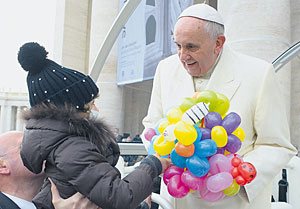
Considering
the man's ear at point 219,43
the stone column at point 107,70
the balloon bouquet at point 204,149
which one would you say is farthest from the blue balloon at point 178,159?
the stone column at point 107,70

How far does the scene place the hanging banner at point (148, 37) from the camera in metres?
13.6

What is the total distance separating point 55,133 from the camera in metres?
1.58

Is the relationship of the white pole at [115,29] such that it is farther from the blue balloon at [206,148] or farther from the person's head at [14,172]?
the blue balloon at [206,148]

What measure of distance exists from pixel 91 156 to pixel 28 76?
2.01 feet

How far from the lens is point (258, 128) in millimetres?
1938

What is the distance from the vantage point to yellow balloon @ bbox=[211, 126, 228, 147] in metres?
1.69

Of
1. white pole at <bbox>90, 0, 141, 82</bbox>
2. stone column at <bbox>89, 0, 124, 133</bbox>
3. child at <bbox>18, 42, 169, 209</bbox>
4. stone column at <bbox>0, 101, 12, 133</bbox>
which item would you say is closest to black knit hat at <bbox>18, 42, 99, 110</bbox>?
child at <bbox>18, 42, 169, 209</bbox>

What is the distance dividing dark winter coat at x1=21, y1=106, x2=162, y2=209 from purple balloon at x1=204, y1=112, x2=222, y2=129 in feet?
1.10

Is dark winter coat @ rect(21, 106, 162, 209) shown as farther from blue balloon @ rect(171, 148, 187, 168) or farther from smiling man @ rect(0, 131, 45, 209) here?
smiling man @ rect(0, 131, 45, 209)

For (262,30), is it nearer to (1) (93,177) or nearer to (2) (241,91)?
(2) (241,91)

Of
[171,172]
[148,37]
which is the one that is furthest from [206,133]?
[148,37]

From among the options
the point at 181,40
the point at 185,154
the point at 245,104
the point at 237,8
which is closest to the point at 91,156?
the point at 185,154

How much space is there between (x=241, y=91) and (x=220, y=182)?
62cm

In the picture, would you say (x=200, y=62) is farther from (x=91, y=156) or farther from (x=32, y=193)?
(x=32, y=193)
